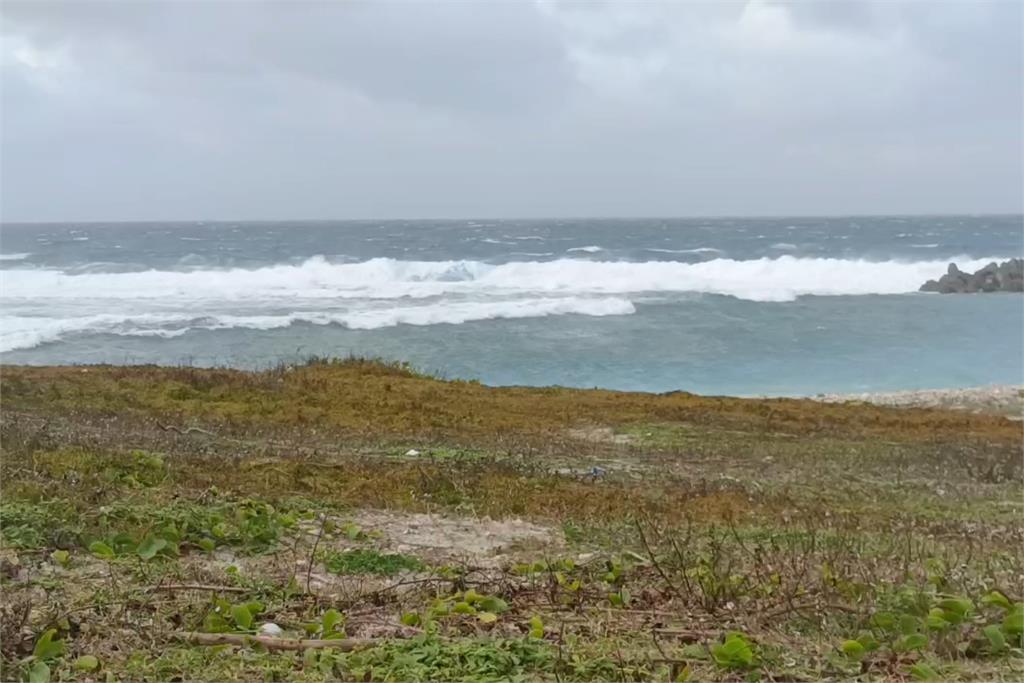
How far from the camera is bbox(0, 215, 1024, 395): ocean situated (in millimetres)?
24516

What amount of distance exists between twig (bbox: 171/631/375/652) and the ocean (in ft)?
62.0

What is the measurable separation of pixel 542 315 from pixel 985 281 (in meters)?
26.4

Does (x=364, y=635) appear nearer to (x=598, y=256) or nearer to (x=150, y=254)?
(x=598, y=256)

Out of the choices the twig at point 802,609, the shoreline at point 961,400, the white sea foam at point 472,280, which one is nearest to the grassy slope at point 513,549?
the twig at point 802,609

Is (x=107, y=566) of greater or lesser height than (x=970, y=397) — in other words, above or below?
above

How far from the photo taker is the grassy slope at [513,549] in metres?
3.39

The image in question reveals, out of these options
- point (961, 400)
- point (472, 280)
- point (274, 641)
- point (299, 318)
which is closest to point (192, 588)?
point (274, 641)

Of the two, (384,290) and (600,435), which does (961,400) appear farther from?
(384,290)

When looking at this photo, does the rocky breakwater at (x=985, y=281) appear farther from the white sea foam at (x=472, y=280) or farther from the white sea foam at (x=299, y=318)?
the white sea foam at (x=299, y=318)

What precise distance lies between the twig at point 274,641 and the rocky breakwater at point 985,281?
157 ft

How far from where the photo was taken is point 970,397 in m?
18.5

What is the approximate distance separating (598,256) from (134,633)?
2342 inches

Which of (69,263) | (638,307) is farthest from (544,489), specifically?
(69,263)

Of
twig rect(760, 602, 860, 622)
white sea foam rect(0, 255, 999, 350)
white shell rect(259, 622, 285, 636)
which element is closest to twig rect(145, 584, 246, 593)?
white shell rect(259, 622, 285, 636)
